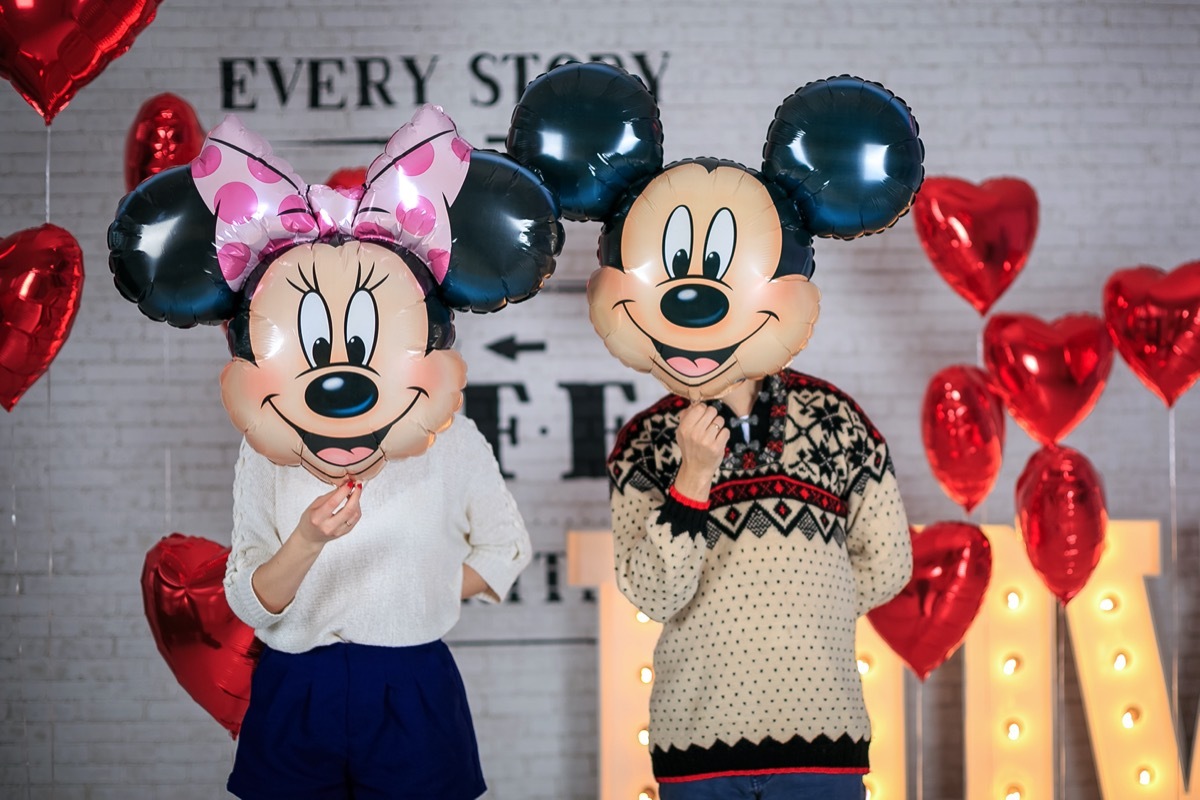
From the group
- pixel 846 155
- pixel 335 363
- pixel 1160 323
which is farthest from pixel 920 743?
pixel 335 363

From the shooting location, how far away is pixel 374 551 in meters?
1.71

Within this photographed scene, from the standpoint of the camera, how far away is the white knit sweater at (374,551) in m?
1.70

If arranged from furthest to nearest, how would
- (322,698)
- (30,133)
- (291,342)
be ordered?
(30,133) → (322,698) → (291,342)

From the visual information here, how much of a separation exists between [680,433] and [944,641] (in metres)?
1.06

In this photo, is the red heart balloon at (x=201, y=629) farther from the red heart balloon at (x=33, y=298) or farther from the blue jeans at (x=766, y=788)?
the blue jeans at (x=766, y=788)

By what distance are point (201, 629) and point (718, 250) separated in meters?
1.22

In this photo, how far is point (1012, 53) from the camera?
3.14 m

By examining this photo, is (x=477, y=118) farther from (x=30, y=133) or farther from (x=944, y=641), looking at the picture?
(x=944, y=641)

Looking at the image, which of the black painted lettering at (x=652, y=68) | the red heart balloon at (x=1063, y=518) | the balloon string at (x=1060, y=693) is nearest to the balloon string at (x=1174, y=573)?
the balloon string at (x=1060, y=693)

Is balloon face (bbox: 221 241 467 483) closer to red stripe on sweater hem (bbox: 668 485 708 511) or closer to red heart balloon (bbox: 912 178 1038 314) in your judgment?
red stripe on sweater hem (bbox: 668 485 708 511)

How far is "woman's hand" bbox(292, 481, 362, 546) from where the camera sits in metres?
1.59

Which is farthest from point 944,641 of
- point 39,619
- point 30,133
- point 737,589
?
point 30,133

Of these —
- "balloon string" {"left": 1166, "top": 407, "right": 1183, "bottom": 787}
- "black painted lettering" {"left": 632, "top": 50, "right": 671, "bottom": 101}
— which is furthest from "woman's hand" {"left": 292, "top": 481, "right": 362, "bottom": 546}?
"balloon string" {"left": 1166, "top": 407, "right": 1183, "bottom": 787}

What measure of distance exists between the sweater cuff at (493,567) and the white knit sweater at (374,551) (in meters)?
0.04
